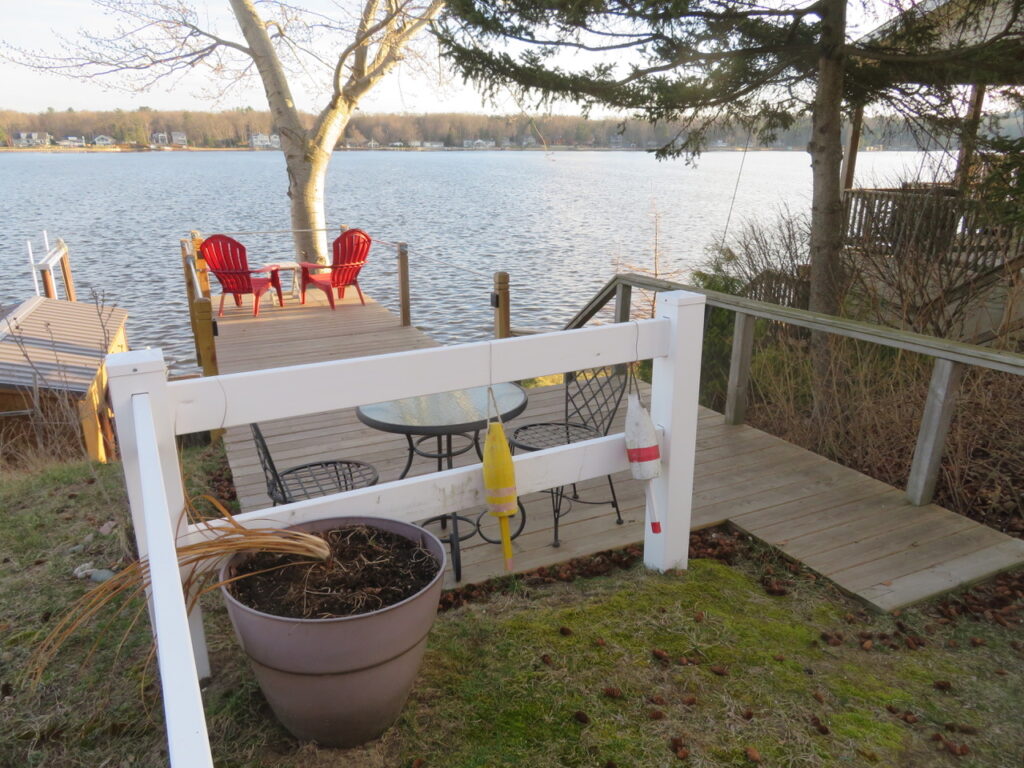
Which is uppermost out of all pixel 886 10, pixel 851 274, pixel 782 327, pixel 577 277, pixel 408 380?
pixel 886 10

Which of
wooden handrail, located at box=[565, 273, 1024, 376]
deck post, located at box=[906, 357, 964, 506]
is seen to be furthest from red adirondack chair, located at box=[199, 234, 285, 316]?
deck post, located at box=[906, 357, 964, 506]

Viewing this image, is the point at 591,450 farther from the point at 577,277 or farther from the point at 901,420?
the point at 577,277

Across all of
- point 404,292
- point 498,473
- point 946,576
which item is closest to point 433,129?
point 404,292

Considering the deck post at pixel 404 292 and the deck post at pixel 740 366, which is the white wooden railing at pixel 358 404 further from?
the deck post at pixel 404 292

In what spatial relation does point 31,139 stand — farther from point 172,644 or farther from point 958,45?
point 172,644

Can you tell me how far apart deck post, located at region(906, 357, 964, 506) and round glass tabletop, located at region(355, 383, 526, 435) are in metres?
1.85

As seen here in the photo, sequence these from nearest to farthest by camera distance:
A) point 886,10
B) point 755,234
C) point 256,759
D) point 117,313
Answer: point 256,759
point 886,10
point 755,234
point 117,313

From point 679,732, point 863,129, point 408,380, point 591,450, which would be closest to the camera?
point 679,732

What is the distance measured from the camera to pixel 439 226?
26.2m

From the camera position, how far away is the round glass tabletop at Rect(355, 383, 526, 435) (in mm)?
2766

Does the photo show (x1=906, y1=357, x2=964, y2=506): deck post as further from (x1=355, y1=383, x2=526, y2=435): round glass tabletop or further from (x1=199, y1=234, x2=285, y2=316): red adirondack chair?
(x1=199, y1=234, x2=285, y2=316): red adirondack chair

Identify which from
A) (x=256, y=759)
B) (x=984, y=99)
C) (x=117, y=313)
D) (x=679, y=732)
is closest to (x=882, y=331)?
(x=679, y=732)

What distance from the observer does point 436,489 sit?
2283 mm

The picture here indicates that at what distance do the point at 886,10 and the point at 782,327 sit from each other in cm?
287
